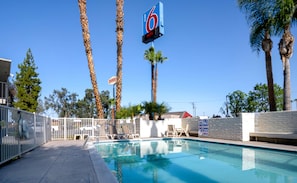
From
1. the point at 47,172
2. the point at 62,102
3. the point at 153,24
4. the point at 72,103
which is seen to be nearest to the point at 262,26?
the point at 153,24

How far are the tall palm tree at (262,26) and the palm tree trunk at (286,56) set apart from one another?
0.79 meters

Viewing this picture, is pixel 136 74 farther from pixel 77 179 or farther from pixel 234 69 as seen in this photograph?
pixel 77 179

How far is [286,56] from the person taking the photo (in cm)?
1256

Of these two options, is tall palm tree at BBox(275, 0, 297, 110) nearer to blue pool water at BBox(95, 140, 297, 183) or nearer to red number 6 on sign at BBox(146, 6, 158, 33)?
blue pool water at BBox(95, 140, 297, 183)

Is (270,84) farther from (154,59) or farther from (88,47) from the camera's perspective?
(88,47)

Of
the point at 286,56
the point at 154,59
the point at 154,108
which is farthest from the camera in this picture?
the point at 154,59

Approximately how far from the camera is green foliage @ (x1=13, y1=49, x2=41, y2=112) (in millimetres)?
23031

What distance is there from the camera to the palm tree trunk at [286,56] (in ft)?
39.7

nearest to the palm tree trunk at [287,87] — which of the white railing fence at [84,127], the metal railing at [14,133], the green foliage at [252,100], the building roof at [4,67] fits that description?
the white railing fence at [84,127]

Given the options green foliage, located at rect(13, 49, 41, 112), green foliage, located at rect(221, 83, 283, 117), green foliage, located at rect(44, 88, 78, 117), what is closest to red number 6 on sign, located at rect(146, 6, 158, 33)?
green foliage, located at rect(13, 49, 41, 112)

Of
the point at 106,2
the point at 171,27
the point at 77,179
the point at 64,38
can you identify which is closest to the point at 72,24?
the point at 64,38

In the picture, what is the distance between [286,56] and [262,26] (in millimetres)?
2581

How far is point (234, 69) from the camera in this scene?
2648 centimetres

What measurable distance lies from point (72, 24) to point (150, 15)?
7.61 metres
